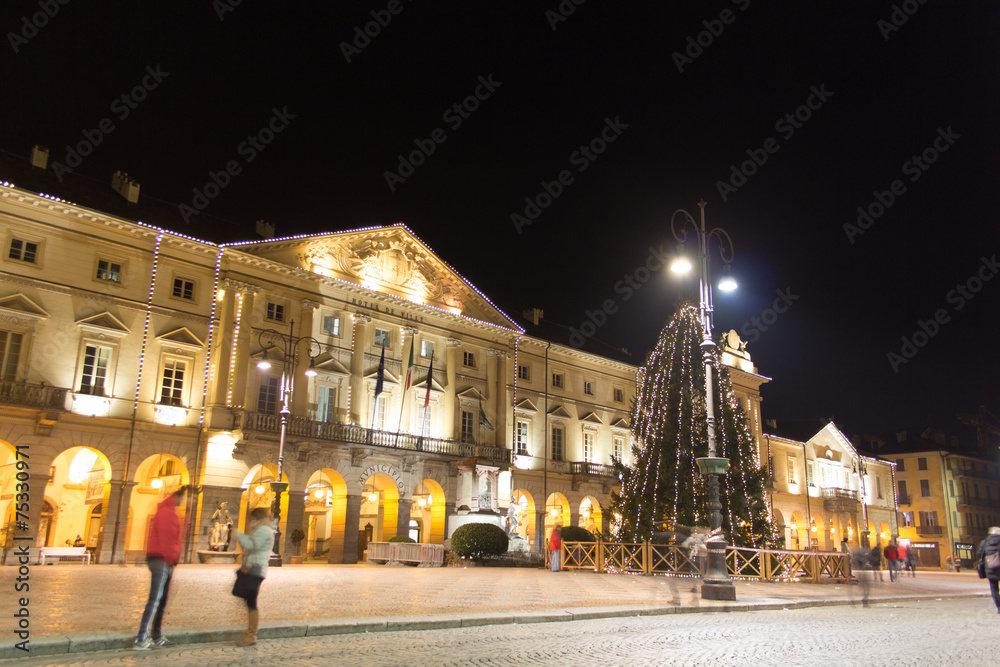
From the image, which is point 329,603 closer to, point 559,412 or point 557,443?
point 557,443

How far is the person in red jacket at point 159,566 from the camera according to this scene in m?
8.47

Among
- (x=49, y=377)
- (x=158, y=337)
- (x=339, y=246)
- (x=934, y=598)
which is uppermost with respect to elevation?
(x=339, y=246)

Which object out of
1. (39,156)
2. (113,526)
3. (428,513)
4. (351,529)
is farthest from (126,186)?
(428,513)

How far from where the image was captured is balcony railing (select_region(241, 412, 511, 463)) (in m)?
33.6

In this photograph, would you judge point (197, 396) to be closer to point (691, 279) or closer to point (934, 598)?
point (691, 279)

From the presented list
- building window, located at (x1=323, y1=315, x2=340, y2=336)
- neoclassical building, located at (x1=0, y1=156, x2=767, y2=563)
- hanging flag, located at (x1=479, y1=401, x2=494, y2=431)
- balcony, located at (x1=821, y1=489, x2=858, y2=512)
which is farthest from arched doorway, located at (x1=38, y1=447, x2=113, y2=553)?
balcony, located at (x1=821, y1=489, x2=858, y2=512)

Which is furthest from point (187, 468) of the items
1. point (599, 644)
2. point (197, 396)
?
point (599, 644)

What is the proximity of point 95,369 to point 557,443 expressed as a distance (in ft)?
89.6

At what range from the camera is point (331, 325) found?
38.2 metres

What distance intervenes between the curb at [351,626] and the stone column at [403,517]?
24.8 meters

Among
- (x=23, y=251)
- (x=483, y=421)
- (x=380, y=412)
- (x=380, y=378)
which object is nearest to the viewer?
(x=23, y=251)

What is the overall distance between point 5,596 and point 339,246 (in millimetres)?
26931

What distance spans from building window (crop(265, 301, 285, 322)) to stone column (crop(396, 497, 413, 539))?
1070 cm

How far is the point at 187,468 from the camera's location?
3238 centimetres
